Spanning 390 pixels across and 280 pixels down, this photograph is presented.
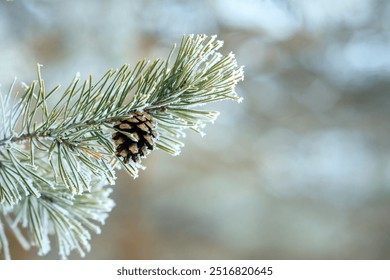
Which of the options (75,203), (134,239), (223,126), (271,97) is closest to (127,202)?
(134,239)

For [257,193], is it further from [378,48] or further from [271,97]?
[378,48]

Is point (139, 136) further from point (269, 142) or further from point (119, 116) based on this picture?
point (269, 142)

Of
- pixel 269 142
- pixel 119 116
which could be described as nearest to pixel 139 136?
pixel 119 116

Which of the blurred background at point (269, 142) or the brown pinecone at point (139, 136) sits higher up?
the blurred background at point (269, 142)

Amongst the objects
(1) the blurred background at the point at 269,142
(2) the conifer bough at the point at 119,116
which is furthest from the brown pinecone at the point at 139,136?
(1) the blurred background at the point at 269,142

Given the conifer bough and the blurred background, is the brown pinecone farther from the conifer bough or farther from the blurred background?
the blurred background

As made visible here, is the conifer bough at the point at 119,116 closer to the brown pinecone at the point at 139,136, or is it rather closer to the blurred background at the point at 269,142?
the brown pinecone at the point at 139,136
